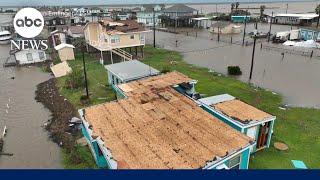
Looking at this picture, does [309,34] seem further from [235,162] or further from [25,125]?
[25,125]

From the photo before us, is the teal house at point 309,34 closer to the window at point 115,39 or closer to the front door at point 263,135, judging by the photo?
the window at point 115,39

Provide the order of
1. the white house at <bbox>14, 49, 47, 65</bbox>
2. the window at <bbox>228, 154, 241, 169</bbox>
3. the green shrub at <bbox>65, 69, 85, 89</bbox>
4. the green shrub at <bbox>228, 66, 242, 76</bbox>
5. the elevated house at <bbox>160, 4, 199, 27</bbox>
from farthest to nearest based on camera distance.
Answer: the elevated house at <bbox>160, 4, 199, 27</bbox>
the white house at <bbox>14, 49, 47, 65</bbox>
the green shrub at <bbox>228, 66, 242, 76</bbox>
the green shrub at <bbox>65, 69, 85, 89</bbox>
the window at <bbox>228, 154, 241, 169</bbox>

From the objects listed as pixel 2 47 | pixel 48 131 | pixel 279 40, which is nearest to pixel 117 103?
pixel 48 131

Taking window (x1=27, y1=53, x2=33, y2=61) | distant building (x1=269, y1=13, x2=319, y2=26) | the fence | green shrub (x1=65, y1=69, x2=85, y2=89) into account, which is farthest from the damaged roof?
distant building (x1=269, y1=13, x2=319, y2=26)

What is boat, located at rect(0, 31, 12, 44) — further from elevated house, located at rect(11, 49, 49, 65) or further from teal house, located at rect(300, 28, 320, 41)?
teal house, located at rect(300, 28, 320, 41)

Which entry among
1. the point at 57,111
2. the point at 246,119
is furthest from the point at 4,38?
the point at 246,119

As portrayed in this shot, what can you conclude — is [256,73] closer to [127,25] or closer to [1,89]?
[127,25]
